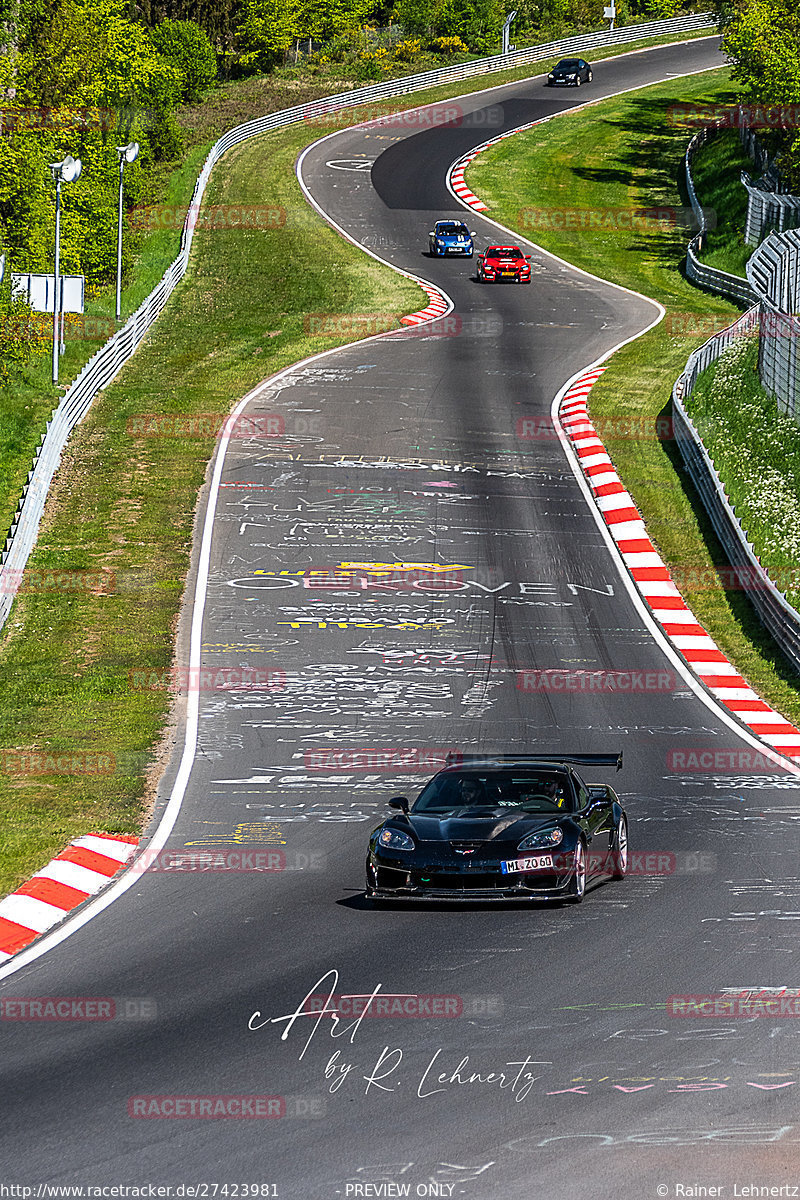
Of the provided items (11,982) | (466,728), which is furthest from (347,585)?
(11,982)

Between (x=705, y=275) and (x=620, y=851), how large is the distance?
46.0m

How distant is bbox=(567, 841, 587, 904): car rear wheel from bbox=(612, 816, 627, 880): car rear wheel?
95 cm

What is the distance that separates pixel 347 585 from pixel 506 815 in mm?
14011

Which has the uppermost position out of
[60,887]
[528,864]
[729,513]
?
[528,864]

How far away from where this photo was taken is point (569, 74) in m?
93.1

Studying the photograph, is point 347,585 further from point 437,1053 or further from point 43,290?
point 43,290

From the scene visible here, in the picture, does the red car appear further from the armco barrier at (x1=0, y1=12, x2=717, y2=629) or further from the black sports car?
the black sports car

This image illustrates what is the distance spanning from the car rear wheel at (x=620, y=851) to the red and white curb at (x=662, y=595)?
5825 millimetres

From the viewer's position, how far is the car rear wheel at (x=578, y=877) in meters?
12.5

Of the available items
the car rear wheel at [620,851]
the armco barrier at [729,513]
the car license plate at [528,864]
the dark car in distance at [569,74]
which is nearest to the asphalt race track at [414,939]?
the car rear wheel at [620,851]

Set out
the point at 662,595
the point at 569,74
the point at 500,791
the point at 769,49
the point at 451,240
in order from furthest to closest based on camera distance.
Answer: the point at 569,74 < the point at 451,240 < the point at 769,49 < the point at 662,595 < the point at 500,791

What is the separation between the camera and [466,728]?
19812 millimetres

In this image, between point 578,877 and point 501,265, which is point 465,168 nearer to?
point 501,265

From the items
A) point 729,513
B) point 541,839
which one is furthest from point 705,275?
point 541,839
